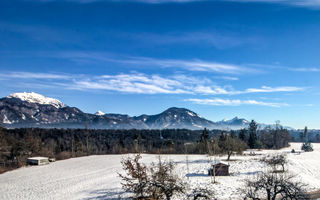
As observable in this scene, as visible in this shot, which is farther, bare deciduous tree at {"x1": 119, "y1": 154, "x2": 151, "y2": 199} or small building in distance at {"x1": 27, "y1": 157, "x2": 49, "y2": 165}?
small building in distance at {"x1": 27, "y1": 157, "x2": 49, "y2": 165}

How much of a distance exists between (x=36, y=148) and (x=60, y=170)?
20258mm

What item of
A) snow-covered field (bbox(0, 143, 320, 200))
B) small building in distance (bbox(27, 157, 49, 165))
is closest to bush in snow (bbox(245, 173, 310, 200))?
snow-covered field (bbox(0, 143, 320, 200))

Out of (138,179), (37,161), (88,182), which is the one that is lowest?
(88,182)

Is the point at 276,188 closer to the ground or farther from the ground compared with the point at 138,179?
closer to the ground

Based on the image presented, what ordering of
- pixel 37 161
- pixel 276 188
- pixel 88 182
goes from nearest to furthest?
pixel 276 188, pixel 88 182, pixel 37 161

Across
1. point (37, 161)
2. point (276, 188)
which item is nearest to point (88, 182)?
point (37, 161)

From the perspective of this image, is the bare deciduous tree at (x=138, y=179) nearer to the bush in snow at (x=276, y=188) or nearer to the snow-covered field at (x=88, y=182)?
the bush in snow at (x=276, y=188)

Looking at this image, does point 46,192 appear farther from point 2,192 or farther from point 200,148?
point 200,148

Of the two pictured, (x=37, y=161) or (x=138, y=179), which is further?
(x=37, y=161)

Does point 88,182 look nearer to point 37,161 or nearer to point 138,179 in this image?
point 138,179

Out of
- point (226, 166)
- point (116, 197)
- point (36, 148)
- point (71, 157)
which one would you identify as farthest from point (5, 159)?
point (226, 166)

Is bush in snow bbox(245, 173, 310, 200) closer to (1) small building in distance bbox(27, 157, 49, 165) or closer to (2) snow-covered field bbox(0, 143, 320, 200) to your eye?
(2) snow-covered field bbox(0, 143, 320, 200)

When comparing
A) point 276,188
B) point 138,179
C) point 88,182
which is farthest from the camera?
point 88,182

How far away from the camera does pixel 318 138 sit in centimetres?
15688
